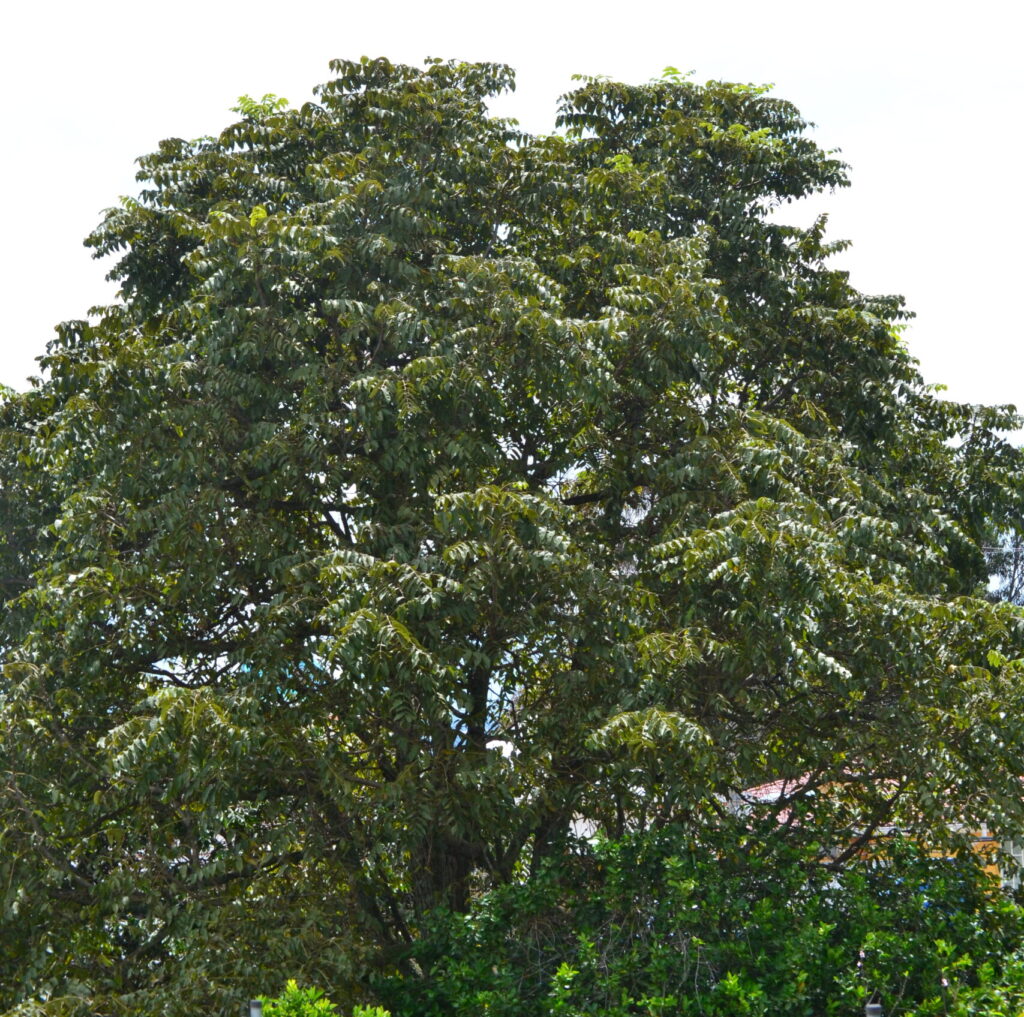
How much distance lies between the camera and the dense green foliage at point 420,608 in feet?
28.0

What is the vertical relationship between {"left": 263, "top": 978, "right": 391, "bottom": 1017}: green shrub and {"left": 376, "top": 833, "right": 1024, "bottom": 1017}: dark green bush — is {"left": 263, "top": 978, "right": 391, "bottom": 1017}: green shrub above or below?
below

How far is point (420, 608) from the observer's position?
815cm

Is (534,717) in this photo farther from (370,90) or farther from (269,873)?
(370,90)

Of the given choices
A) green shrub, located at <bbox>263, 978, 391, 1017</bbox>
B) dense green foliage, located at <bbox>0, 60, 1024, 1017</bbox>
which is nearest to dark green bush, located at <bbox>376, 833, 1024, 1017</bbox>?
dense green foliage, located at <bbox>0, 60, 1024, 1017</bbox>

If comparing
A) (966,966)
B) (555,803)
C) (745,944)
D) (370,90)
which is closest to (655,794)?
(555,803)

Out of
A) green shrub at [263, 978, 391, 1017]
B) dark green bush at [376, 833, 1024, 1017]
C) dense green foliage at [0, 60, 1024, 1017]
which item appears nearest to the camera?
green shrub at [263, 978, 391, 1017]

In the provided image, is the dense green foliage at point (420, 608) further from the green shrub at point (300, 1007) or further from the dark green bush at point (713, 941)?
the green shrub at point (300, 1007)


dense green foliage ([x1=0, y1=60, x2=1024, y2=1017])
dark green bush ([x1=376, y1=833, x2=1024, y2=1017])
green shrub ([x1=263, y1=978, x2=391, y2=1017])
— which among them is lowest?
green shrub ([x1=263, y1=978, x2=391, y2=1017])

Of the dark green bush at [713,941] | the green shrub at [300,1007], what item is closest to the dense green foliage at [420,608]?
the dark green bush at [713,941]

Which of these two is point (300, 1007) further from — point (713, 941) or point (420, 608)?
point (713, 941)

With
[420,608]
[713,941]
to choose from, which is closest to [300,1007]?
[420,608]

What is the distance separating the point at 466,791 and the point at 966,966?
3400mm

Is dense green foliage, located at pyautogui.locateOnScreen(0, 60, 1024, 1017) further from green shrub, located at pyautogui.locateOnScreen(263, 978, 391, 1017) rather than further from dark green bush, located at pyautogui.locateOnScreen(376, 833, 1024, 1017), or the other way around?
green shrub, located at pyautogui.locateOnScreen(263, 978, 391, 1017)

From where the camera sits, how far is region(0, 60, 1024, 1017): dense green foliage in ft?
28.0
